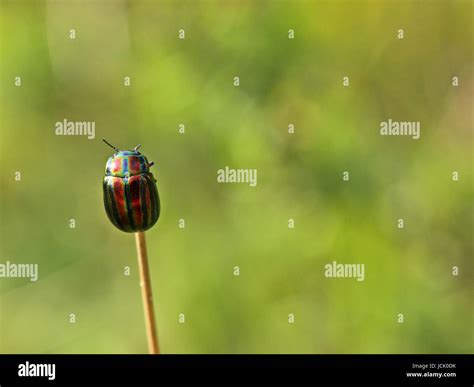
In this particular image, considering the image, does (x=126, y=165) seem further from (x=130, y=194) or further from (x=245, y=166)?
(x=245, y=166)

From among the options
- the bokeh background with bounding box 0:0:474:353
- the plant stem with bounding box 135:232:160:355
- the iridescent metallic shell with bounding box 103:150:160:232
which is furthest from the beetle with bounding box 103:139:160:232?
the bokeh background with bounding box 0:0:474:353

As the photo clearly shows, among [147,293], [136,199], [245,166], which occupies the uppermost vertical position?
[245,166]

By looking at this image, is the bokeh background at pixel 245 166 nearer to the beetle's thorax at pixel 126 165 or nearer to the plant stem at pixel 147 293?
the beetle's thorax at pixel 126 165

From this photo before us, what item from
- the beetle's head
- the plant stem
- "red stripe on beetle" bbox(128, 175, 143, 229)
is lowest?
the plant stem

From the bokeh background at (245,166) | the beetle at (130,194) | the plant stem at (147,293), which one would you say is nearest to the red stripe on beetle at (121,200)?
the beetle at (130,194)

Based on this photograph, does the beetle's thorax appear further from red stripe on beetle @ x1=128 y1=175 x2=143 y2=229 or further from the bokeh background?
the bokeh background

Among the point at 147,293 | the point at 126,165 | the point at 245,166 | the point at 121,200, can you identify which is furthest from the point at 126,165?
the point at 245,166
